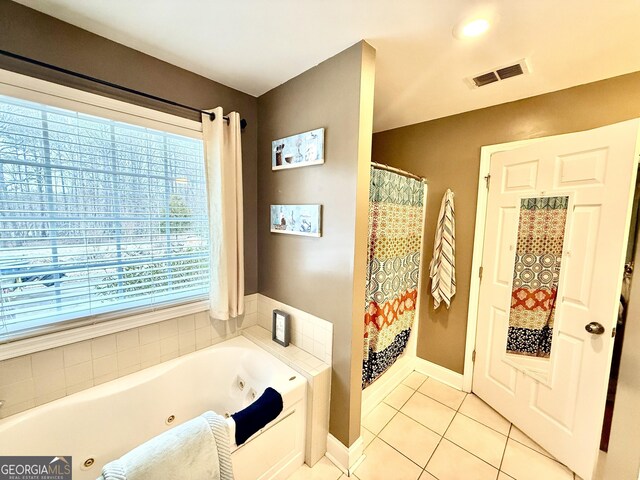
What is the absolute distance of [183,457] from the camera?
938 mm

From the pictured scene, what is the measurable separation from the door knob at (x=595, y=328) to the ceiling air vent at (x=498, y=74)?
1.53 metres

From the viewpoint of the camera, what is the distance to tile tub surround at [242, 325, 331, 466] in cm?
147

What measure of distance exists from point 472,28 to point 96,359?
2.66m

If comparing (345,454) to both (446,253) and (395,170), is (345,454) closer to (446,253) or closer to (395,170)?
(446,253)

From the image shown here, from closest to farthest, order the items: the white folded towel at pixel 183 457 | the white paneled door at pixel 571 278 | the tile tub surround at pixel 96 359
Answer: the white folded towel at pixel 183 457
the tile tub surround at pixel 96 359
the white paneled door at pixel 571 278

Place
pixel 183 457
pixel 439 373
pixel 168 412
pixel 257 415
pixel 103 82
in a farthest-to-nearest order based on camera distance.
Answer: pixel 439 373, pixel 168 412, pixel 103 82, pixel 257 415, pixel 183 457

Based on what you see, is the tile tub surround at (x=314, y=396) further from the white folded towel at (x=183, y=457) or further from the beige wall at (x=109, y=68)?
the beige wall at (x=109, y=68)

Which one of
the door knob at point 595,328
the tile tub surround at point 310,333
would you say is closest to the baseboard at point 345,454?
the tile tub surround at point 310,333

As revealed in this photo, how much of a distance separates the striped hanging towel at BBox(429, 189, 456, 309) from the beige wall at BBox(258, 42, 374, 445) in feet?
3.35

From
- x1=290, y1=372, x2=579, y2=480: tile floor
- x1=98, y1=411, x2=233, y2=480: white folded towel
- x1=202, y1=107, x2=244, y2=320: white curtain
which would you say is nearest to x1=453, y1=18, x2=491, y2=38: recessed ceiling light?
x1=202, y1=107, x2=244, y2=320: white curtain

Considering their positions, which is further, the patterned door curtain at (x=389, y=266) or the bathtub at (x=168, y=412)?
the patterned door curtain at (x=389, y=266)

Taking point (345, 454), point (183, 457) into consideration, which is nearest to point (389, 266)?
point (345, 454)

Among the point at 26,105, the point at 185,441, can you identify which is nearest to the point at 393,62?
the point at 26,105

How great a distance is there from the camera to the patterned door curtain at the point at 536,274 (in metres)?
1.57
